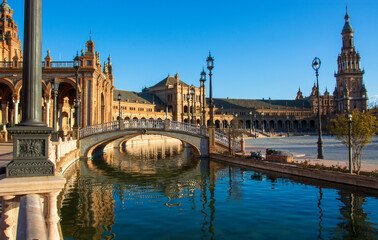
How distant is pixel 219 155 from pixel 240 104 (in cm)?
11435

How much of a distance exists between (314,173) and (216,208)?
8.05 m

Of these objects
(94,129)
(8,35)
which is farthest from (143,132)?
(8,35)

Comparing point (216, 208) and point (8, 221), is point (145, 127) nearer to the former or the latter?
point (216, 208)

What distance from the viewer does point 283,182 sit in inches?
720

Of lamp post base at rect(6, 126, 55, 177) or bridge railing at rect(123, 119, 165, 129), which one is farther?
bridge railing at rect(123, 119, 165, 129)

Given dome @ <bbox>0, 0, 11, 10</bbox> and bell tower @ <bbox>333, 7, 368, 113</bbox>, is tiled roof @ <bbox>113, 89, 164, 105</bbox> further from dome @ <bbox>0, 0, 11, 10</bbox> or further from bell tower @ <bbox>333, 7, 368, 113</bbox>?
bell tower @ <bbox>333, 7, 368, 113</bbox>

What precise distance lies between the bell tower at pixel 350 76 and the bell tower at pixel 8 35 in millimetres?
130074

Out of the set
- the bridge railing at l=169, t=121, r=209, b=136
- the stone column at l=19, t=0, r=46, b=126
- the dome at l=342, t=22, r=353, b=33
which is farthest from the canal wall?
the dome at l=342, t=22, r=353, b=33

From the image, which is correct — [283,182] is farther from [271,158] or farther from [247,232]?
[247,232]

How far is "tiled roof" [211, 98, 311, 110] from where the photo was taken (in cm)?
13950

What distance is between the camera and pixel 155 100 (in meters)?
118

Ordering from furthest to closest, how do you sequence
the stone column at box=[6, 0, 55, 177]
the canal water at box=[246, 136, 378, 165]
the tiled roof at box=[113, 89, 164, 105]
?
the tiled roof at box=[113, 89, 164, 105] → the canal water at box=[246, 136, 378, 165] → the stone column at box=[6, 0, 55, 177]

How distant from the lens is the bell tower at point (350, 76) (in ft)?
464

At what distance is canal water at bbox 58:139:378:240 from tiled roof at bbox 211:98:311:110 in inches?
4670
